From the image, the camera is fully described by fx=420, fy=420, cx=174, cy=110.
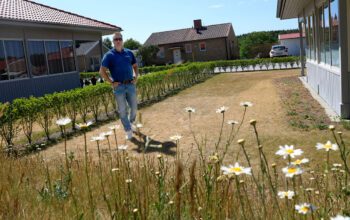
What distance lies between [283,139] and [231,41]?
5123 centimetres

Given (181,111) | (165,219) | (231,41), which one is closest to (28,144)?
(181,111)

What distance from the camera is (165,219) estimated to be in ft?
8.10

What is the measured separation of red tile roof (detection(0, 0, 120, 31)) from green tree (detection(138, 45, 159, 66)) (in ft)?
100

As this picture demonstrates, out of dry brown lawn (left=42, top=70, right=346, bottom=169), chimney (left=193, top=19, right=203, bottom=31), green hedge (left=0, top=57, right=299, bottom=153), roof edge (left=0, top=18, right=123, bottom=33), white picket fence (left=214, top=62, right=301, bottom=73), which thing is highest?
chimney (left=193, top=19, right=203, bottom=31)

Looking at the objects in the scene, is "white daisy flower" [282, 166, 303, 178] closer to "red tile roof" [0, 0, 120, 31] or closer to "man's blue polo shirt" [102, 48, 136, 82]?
"man's blue polo shirt" [102, 48, 136, 82]

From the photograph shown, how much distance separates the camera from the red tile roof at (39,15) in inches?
→ 634

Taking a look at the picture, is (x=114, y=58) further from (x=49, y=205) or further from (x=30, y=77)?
(x=30, y=77)

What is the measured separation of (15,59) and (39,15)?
2.81 m

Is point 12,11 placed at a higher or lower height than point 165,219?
higher

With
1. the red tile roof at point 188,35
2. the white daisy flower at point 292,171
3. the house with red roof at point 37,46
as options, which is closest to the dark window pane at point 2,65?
the house with red roof at point 37,46

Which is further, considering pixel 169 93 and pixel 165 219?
pixel 169 93

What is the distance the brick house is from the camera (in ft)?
175

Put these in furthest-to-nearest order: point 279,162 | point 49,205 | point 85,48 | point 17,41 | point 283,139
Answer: point 85,48 → point 17,41 → point 283,139 → point 279,162 → point 49,205

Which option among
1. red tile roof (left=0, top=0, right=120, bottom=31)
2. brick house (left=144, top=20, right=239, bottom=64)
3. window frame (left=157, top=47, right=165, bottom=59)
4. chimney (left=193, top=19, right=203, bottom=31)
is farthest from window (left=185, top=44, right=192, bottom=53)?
red tile roof (left=0, top=0, right=120, bottom=31)
